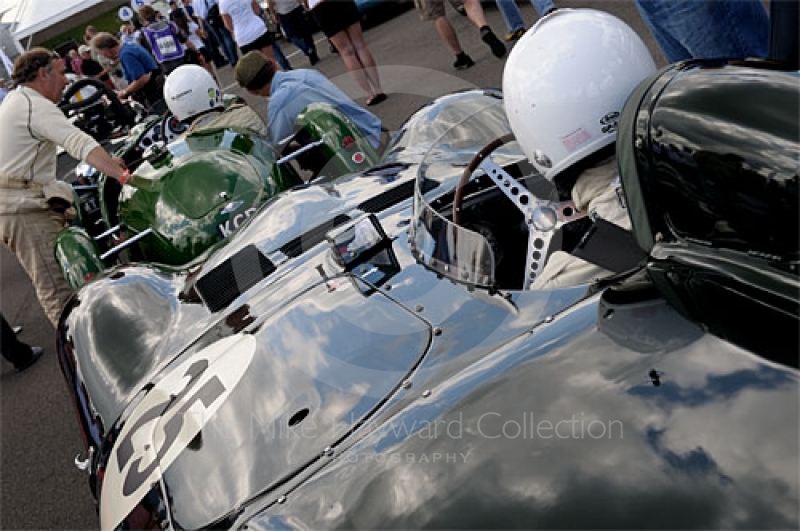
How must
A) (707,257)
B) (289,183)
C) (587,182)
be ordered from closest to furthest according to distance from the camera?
(707,257) < (587,182) < (289,183)

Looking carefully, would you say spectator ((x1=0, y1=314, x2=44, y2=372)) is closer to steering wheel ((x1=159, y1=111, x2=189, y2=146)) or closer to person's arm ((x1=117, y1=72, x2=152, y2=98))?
steering wheel ((x1=159, y1=111, x2=189, y2=146))

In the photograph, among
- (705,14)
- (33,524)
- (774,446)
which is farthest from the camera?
(33,524)

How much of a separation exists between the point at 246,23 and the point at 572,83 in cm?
801

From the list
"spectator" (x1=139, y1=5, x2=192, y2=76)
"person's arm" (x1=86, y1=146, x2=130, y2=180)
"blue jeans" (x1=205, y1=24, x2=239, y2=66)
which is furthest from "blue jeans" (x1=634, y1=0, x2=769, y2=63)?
"blue jeans" (x1=205, y1=24, x2=239, y2=66)

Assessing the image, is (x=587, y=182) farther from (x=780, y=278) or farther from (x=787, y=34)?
(x=787, y=34)

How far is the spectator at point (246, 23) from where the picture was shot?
31.2ft

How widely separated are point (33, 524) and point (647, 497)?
12.1 ft

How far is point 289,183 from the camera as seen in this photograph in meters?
5.28

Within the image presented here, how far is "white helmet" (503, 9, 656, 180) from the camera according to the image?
2266mm

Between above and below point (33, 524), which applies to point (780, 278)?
above

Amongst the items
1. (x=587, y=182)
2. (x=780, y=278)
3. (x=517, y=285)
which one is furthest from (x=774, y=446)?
(x=517, y=285)

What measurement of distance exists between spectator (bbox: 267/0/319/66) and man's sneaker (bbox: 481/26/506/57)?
15.3 feet

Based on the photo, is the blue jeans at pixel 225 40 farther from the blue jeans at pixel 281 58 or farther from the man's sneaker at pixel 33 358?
the man's sneaker at pixel 33 358

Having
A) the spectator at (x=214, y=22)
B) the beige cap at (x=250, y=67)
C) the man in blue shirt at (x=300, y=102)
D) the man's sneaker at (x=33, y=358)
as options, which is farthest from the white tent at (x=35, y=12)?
the man in blue shirt at (x=300, y=102)
